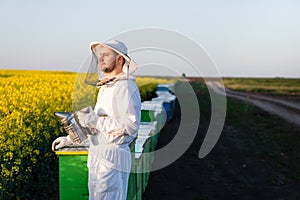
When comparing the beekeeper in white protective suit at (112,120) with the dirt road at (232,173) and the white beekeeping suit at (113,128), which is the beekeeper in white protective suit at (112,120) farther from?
the dirt road at (232,173)

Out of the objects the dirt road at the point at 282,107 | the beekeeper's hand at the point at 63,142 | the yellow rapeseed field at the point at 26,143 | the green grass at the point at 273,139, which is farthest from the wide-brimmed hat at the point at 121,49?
the dirt road at the point at 282,107

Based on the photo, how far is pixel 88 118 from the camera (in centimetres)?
339

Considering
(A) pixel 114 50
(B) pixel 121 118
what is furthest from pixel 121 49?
(B) pixel 121 118

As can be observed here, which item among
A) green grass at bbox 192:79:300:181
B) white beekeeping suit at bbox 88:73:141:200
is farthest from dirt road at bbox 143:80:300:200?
white beekeeping suit at bbox 88:73:141:200

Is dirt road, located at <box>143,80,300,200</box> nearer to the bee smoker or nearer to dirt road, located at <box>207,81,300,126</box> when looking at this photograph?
Result: dirt road, located at <box>207,81,300,126</box>

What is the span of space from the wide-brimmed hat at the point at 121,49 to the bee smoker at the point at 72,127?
533 mm

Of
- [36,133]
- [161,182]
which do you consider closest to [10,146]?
[36,133]

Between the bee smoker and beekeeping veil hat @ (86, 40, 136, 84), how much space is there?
1.51 ft

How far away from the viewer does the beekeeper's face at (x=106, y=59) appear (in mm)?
3578

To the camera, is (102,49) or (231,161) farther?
(231,161)

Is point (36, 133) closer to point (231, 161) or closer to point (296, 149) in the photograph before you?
point (231, 161)

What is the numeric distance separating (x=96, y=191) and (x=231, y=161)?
660cm

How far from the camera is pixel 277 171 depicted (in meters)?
9.09

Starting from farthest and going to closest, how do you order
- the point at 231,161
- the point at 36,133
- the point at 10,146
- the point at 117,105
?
the point at 231,161
the point at 36,133
the point at 10,146
the point at 117,105
